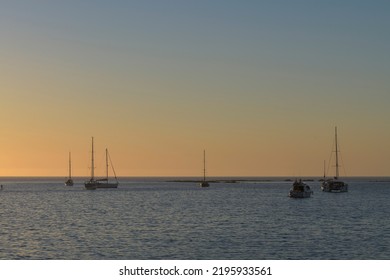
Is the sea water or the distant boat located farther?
the distant boat

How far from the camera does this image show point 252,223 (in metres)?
77.6

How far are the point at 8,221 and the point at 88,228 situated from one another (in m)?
17.7

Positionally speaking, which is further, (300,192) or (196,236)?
(300,192)

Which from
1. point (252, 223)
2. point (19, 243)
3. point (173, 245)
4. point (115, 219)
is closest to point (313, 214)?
point (252, 223)

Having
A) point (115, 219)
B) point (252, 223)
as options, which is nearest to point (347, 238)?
point (252, 223)

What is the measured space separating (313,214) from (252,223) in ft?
64.6

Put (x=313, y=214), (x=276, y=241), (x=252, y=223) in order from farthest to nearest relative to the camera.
Result: (x=313, y=214) < (x=252, y=223) < (x=276, y=241)

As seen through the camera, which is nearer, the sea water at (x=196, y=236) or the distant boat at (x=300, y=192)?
the sea water at (x=196, y=236)
